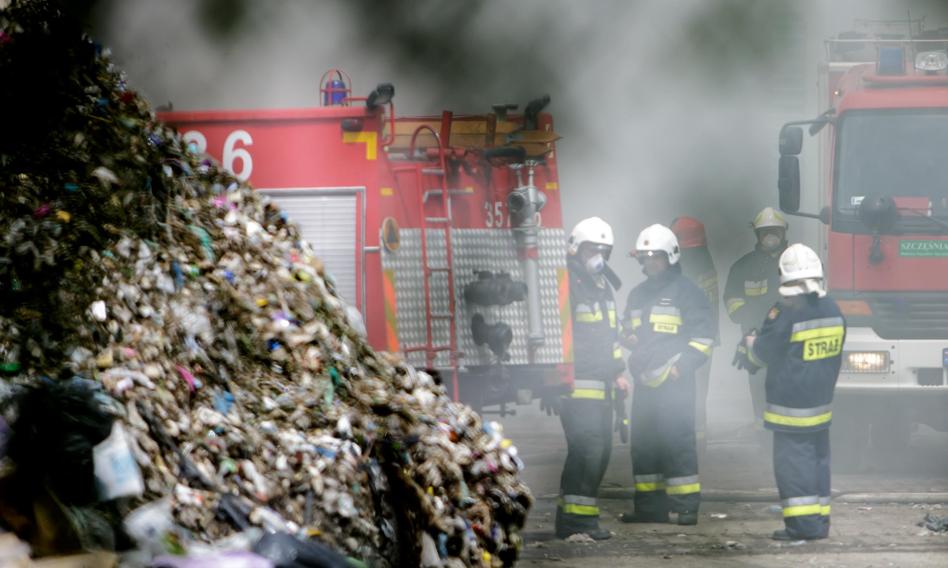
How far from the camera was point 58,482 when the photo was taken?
3518mm

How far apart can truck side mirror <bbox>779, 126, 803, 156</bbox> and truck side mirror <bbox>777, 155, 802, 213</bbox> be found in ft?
0.41

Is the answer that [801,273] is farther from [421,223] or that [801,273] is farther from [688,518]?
[421,223]

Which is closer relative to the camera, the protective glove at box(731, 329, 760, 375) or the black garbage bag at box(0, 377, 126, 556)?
the black garbage bag at box(0, 377, 126, 556)

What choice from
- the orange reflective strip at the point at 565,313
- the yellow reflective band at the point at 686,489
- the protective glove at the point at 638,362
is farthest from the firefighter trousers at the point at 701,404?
the yellow reflective band at the point at 686,489

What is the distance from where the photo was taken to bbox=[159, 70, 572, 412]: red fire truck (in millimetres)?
10344

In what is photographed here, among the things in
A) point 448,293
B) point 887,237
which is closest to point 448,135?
point 448,293

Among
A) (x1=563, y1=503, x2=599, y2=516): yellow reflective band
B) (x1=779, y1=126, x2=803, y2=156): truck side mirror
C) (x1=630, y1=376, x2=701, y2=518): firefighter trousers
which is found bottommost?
(x1=563, y1=503, x2=599, y2=516): yellow reflective band

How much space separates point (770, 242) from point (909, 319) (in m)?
1.55

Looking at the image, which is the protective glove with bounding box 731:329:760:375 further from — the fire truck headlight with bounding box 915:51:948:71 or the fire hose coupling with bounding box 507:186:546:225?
the fire truck headlight with bounding box 915:51:948:71

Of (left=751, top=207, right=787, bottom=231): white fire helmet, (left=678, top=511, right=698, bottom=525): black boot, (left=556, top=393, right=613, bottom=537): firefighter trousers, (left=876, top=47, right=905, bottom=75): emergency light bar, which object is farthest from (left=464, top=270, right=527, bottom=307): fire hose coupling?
(left=876, top=47, right=905, bottom=75): emergency light bar

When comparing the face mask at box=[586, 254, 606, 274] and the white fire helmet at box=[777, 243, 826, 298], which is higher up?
the face mask at box=[586, 254, 606, 274]

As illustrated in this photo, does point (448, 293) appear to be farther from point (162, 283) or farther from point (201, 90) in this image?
point (162, 283)

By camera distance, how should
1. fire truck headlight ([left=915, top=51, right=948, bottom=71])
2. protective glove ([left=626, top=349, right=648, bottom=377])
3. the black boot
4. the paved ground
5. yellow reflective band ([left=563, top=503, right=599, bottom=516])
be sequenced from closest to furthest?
the paved ground < yellow reflective band ([left=563, top=503, right=599, bottom=516]) < the black boot < protective glove ([left=626, top=349, right=648, bottom=377]) < fire truck headlight ([left=915, top=51, right=948, bottom=71])

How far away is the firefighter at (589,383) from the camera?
850cm
